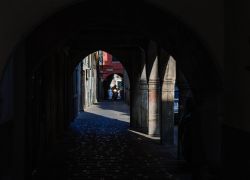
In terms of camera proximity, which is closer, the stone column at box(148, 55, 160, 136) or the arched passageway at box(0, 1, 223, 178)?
the arched passageway at box(0, 1, 223, 178)

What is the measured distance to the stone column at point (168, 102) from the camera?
11.6 meters

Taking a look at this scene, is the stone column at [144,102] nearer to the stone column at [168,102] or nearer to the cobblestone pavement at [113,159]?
the cobblestone pavement at [113,159]

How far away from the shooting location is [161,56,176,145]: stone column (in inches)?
458

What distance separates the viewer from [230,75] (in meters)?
4.14

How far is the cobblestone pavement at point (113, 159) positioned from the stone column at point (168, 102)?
0.44 m

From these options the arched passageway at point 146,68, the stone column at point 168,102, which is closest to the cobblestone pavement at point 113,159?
the stone column at point 168,102

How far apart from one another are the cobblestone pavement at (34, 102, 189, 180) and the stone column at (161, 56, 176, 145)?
1.43 feet

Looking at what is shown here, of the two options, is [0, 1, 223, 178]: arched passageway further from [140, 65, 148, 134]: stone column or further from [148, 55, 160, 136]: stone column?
[140, 65, 148, 134]: stone column

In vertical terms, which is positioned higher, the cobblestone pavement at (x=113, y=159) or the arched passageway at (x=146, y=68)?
the arched passageway at (x=146, y=68)

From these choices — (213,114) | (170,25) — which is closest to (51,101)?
(170,25)

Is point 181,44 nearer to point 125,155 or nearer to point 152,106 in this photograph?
point 125,155

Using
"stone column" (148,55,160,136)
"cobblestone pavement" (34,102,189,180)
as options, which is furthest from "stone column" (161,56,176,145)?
"stone column" (148,55,160,136)

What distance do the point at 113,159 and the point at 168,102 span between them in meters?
3.23

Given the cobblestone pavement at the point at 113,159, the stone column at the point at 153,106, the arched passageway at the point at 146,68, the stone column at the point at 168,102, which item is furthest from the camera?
the stone column at the point at 153,106
